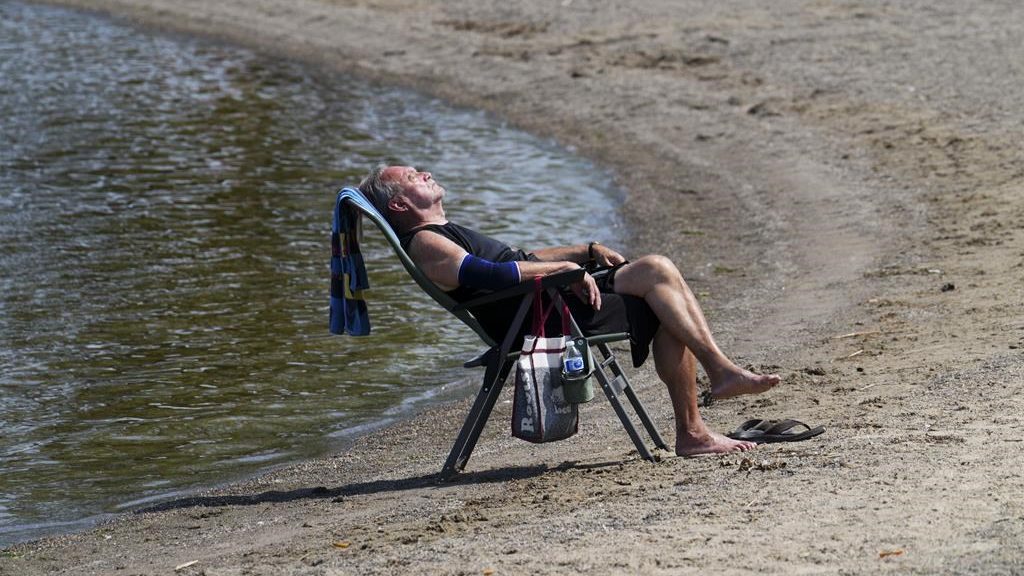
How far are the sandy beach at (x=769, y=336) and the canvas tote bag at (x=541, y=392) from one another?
19 centimetres

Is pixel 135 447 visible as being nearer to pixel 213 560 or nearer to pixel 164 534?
pixel 164 534

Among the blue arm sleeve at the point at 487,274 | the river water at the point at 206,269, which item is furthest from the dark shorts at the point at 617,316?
the river water at the point at 206,269

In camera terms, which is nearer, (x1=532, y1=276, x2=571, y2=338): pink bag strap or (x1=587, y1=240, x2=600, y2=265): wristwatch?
(x1=532, y1=276, x2=571, y2=338): pink bag strap

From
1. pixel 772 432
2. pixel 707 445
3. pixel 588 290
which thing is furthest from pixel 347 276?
pixel 772 432

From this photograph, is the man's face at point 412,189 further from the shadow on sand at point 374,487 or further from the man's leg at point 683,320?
the shadow on sand at point 374,487

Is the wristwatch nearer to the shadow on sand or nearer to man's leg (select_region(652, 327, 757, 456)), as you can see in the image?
man's leg (select_region(652, 327, 757, 456))

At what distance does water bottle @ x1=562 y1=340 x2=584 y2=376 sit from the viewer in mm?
5742

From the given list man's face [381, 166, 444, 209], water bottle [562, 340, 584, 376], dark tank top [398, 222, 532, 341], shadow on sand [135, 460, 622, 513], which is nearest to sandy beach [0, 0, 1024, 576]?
shadow on sand [135, 460, 622, 513]

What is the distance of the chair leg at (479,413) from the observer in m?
5.96

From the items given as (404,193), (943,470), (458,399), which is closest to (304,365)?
(458,399)

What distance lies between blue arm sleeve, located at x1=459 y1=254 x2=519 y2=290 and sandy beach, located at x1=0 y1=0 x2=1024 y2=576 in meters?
0.79

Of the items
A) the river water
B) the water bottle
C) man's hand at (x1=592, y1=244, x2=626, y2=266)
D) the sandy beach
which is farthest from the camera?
the river water

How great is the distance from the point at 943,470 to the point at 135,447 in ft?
13.3

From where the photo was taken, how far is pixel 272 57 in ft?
75.9
